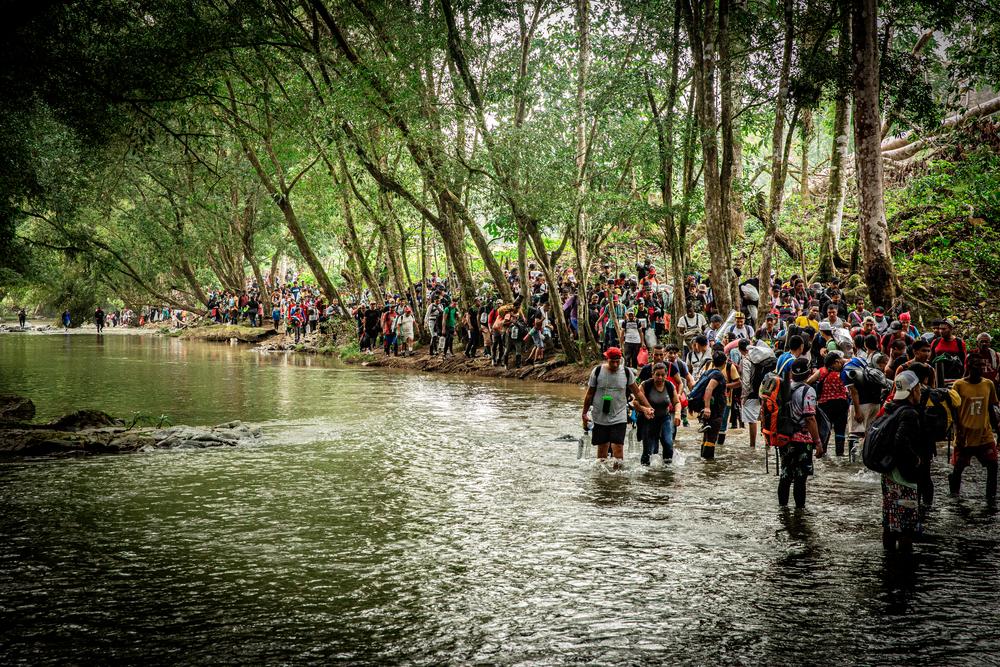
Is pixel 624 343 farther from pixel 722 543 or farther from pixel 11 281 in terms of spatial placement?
pixel 11 281

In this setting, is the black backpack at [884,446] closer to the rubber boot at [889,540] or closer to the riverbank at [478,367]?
the rubber boot at [889,540]

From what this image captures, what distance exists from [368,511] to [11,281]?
26790 mm

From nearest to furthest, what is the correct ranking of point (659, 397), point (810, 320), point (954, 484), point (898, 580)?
point (898, 580) → point (954, 484) → point (659, 397) → point (810, 320)

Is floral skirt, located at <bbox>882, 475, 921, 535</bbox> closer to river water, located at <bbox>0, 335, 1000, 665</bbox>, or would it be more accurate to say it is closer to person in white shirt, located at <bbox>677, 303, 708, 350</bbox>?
river water, located at <bbox>0, 335, 1000, 665</bbox>

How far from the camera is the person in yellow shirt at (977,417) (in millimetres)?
9094

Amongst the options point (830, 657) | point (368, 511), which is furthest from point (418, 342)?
point (830, 657)

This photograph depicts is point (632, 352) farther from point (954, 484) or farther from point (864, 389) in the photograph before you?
point (954, 484)

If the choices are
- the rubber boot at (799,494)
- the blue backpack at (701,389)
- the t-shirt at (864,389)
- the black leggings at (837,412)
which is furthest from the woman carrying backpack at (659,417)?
the rubber boot at (799,494)

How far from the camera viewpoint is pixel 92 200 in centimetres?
4134

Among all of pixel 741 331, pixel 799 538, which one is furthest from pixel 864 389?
pixel 799 538

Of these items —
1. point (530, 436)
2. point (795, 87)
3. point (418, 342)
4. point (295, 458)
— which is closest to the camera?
point (295, 458)

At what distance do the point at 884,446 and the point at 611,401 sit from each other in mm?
4405

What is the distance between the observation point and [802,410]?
8.72 metres

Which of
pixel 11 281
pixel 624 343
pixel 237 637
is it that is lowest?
pixel 237 637
